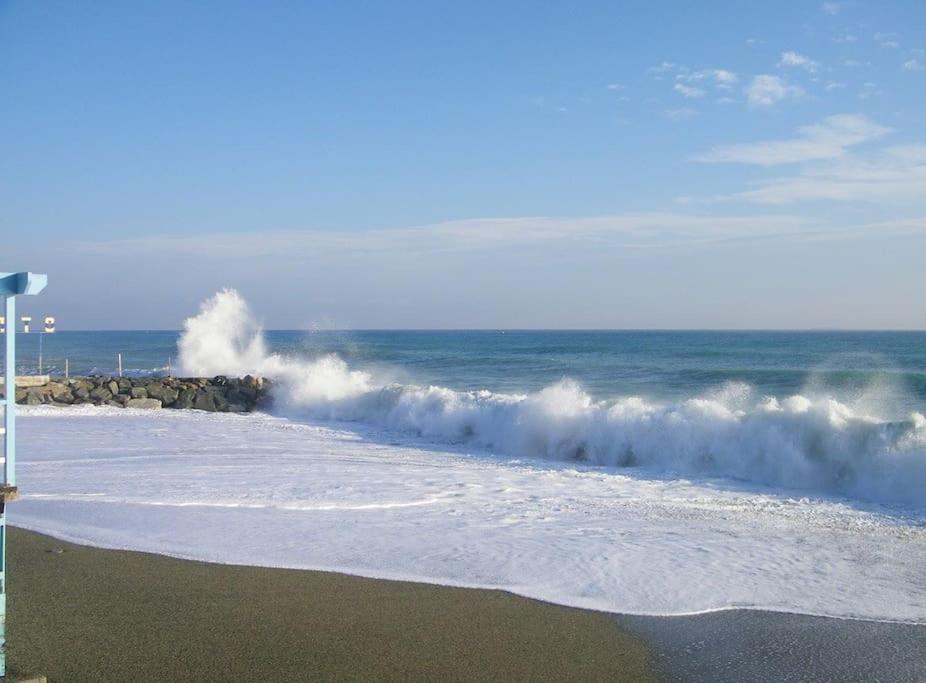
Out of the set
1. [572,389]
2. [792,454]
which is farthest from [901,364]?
[792,454]

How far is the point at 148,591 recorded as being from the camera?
606 cm

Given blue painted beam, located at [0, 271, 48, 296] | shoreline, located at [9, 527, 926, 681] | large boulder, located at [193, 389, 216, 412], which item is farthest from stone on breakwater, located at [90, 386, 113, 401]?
blue painted beam, located at [0, 271, 48, 296]

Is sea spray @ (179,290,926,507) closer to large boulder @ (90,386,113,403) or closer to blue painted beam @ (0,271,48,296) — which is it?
large boulder @ (90,386,113,403)

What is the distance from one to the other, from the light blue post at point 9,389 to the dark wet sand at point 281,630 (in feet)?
2.40

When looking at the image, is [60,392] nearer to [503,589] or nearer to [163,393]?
[163,393]

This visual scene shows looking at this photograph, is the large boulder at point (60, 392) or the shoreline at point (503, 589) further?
the large boulder at point (60, 392)

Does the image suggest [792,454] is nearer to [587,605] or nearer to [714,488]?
[714,488]

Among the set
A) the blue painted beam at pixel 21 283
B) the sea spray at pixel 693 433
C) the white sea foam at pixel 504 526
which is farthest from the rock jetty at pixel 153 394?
the blue painted beam at pixel 21 283

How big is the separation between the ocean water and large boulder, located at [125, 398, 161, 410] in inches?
63.0

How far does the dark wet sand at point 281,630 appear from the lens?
470 cm

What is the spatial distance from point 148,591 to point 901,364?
39.0 metres

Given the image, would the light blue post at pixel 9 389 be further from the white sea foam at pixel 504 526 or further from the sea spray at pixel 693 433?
the sea spray at pixel 693 433

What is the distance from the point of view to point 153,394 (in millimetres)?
25234

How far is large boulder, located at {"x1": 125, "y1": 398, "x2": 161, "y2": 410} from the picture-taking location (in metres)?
23.8
